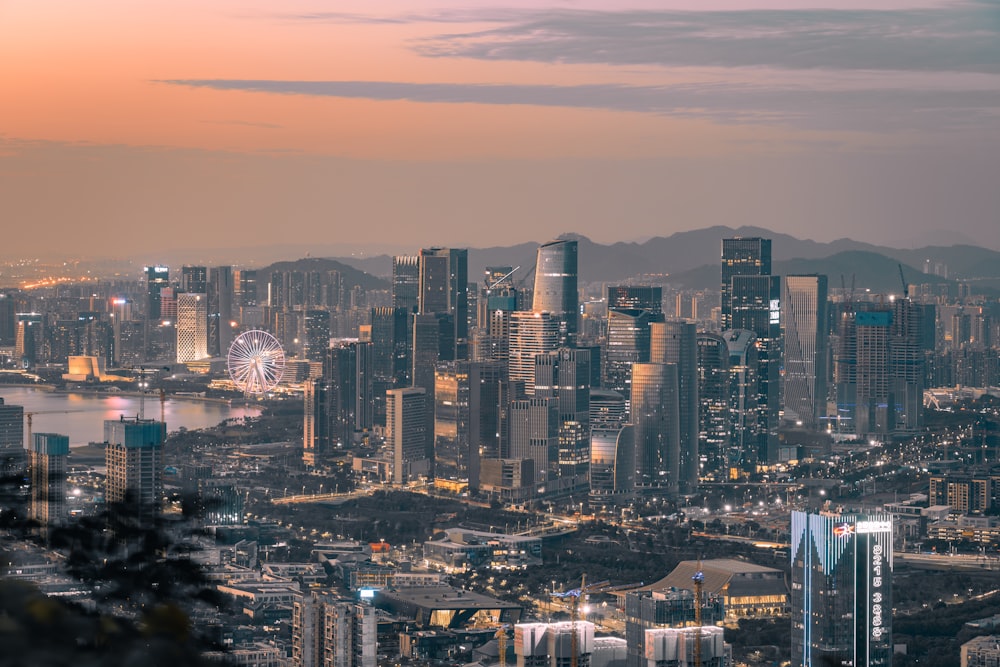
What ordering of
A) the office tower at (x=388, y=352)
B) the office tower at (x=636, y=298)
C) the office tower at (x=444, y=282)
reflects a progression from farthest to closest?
the office tower at (x=444, y=282) → the office tower at (x=636, y=298) → the office tower at (x=388, y=352)

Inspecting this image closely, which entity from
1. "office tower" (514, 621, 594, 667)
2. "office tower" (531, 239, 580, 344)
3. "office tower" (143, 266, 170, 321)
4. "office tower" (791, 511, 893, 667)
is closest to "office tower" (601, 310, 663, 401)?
"office tower" (531, 239, 580, 344)

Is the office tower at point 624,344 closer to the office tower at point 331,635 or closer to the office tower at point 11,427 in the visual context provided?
the office tower at point 11,427

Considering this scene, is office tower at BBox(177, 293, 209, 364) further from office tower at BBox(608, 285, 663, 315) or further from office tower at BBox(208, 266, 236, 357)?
office tower at BBox(608, 285, 663, 315)

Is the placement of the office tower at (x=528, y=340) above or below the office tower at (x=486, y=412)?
above

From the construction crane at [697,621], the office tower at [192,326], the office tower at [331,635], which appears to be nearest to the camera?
the construction crane at [697,621]

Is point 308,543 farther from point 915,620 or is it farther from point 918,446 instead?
point 918,446

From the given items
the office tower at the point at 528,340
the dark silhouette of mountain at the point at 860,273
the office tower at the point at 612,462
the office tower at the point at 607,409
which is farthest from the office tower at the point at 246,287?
the office tower at the point at 612,462

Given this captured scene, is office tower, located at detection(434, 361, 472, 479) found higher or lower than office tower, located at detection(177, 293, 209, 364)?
lower

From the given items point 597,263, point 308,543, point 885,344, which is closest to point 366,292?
point 597,263
